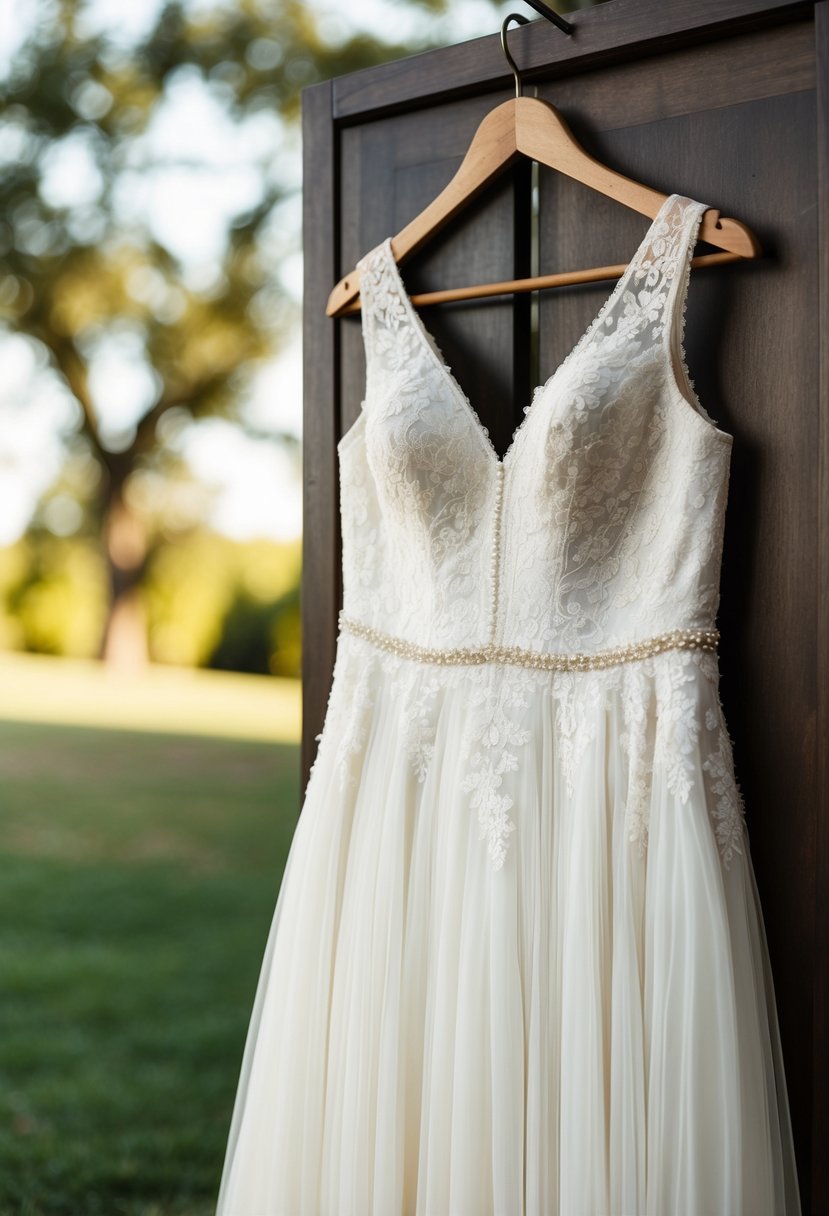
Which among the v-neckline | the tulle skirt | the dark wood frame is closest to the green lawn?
the tulle skirt

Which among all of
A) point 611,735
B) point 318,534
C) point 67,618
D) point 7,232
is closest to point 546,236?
point 318,534

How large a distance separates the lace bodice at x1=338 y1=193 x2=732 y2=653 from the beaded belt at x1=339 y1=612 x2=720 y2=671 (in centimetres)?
1

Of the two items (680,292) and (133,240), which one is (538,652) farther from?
(133,240)

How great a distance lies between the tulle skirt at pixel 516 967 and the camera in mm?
1216

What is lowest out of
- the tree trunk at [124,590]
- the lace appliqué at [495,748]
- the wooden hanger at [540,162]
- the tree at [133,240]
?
the lace appliqué at [495,748]

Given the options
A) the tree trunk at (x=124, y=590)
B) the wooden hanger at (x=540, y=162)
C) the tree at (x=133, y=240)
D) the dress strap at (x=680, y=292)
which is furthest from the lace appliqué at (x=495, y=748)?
the tree trunk at (x=124, y=590)

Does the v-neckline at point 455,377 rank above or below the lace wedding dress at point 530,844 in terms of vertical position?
above

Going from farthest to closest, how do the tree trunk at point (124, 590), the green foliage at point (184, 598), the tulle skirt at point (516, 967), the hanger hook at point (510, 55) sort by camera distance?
the green foliage at point (184, 598)
the tree trunk at point (124, 590)
the hanger hook at point (510, 55)
the tulle skirt at point (516, 967)

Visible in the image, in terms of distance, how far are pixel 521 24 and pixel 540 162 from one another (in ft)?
0.68

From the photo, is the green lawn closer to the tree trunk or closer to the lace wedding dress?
the lace wedding dress

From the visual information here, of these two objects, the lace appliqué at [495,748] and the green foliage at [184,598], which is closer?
the lace appliqué at [495,748]

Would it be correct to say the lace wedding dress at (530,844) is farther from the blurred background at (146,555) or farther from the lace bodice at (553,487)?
the blurred background at (146,555)

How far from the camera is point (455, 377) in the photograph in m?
1.60

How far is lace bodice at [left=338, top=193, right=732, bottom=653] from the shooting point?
51.1 inches
